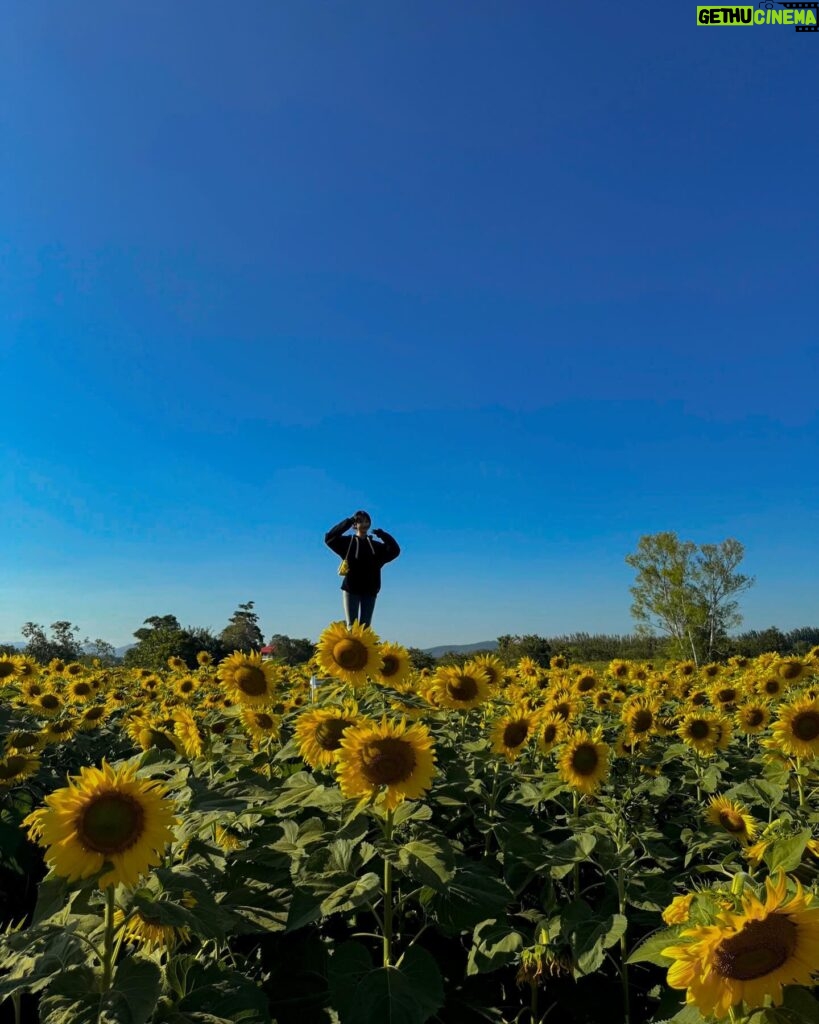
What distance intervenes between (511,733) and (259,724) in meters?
1.95

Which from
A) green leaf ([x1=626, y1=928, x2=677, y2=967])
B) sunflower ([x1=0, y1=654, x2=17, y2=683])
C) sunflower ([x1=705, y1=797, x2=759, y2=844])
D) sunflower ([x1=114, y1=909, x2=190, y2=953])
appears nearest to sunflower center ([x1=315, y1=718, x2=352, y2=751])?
sunflower ([x1=114, y1=909, x2=190, y2=953])

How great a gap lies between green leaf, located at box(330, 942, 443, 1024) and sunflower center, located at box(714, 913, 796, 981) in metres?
1.12

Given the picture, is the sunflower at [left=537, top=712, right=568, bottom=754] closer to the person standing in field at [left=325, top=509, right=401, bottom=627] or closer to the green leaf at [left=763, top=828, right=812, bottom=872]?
the green leaf at [left=763, top=828, right=812, bottom=872]

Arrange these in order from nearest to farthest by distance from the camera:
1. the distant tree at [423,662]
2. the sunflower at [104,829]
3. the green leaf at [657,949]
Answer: the green leaf at [657,949] < the sunflower at [104,829] < the distant tree at [423,662]

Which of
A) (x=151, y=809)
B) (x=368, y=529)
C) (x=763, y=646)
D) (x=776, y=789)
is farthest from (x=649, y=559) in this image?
(x=151, y=809)

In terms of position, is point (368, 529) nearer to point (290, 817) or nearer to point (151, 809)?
point (290, 817)

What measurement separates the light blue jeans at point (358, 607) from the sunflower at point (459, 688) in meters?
3.96

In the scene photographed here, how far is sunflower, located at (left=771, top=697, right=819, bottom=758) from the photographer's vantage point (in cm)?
454

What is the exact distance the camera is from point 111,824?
7.17 ft

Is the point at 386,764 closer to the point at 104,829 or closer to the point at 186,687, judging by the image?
the point at 104,829

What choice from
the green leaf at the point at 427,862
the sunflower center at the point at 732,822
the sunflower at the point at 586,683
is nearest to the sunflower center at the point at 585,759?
the sunflower center at the point at 732,822

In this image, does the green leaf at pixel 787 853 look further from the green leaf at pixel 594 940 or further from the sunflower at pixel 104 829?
the sunflower at pixel 104 829

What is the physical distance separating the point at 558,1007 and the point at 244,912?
→ 6.05 feet

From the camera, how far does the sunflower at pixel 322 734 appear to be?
361 cm
